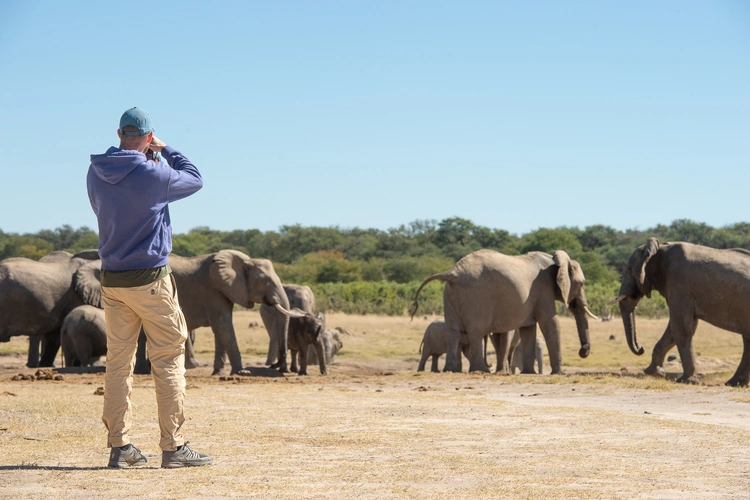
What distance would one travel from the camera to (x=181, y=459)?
6555 mm

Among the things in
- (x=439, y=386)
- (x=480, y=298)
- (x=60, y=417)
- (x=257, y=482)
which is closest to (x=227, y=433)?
(x=60, y=417)

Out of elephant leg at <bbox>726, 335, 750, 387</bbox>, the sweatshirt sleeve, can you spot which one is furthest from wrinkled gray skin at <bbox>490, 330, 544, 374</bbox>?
the sweatshirt sleeve

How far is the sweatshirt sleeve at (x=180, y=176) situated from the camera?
22.0 feet

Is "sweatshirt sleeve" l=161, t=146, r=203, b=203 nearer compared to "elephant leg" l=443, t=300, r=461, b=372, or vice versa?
"sweatshirt sleeve" l=161, t=146, r=203, b=203

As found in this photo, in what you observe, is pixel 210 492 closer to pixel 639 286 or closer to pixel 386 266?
pixel 639 286

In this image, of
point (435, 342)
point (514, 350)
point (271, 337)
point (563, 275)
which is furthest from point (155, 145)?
point (514, 350)

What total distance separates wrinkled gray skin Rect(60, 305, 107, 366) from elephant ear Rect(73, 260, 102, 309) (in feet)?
2.89

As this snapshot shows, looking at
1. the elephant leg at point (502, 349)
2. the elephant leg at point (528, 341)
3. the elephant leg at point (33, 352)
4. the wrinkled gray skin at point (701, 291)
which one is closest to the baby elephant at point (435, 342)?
the elephant leg at point (502, 349)

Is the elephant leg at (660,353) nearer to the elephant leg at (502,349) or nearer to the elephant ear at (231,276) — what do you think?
the elephant leg at (502,349)

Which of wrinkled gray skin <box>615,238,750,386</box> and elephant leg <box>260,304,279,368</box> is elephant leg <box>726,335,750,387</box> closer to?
wrinkled gray skin <box>615,238,750,386</box>

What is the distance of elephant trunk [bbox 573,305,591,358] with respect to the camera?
60.8 feet

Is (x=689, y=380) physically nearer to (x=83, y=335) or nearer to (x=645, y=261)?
(x=645, y=261)

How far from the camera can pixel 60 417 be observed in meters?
9.27

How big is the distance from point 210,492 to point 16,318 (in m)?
14.7
